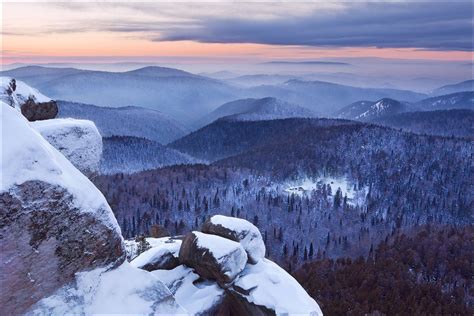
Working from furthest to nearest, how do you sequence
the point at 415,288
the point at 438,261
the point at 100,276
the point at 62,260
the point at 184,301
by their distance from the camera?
the point at 438,261 < the point at 415,288 < the point at 184,301 < the point at 100,276 < the point at 62,260

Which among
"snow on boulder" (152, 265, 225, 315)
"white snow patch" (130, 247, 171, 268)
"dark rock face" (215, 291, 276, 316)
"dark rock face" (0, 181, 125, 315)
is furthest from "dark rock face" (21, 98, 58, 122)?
"dark rock face" (215, 291, 276, 316)

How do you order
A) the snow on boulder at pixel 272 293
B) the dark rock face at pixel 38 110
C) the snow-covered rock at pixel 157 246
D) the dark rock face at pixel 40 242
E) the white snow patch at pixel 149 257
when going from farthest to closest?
1. the snow-covered rock at pixel 157 246
2. the white snow patch at pixel 149 257
3. the snow on boulder at pixel 272 293
4. the dark rock face at pixel 38 110
5. the dark rock face at pixel 40 242

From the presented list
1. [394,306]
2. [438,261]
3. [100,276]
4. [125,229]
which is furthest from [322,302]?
[125,229]

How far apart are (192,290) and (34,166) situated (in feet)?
55.0

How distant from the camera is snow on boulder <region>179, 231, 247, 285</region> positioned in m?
27.5

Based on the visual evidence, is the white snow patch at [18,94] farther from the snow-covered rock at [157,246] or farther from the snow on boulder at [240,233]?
the snow on boulder at [240,233]

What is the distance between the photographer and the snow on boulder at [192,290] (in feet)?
88.0

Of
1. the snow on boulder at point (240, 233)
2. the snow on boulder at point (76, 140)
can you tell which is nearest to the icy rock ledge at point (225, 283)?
the snow on boulder at point (240, 233)

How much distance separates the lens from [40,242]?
14.2 meters

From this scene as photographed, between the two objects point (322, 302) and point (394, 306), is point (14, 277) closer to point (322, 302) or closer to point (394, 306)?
point (322, 302)

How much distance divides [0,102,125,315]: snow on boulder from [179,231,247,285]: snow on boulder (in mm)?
12218

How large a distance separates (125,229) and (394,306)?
111m

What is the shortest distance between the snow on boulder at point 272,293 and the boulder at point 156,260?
513cm

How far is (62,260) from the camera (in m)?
15.0
